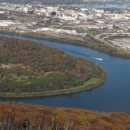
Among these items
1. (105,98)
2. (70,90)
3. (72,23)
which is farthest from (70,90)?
(72,23)

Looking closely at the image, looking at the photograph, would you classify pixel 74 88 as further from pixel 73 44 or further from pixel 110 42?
pixel 110 42

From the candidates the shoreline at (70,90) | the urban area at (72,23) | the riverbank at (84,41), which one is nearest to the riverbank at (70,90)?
the shoreline at (70,90)

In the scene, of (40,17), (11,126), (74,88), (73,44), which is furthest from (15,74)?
(40,17)

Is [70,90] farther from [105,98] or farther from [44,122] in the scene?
[44,122]

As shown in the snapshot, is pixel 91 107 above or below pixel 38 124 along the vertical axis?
below

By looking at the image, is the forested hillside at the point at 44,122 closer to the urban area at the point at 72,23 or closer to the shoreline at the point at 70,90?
the shoreline at the point at 70,90

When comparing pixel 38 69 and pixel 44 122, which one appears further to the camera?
pixel 38 69
